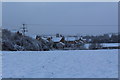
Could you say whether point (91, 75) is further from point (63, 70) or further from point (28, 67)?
point (28, 67)

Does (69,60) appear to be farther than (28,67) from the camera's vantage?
Yes

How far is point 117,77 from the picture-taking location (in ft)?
27.3

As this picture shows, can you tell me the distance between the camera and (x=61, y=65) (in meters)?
10.2

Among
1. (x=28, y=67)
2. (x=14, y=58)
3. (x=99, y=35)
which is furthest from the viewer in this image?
(x=99, y=35)

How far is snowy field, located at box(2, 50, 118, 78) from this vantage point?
8.93 meters

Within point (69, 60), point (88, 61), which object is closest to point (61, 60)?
point (69, 60)

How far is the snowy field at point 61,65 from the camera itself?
29.3 ft

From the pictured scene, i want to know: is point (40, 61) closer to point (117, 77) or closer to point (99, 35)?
point (117, 77)

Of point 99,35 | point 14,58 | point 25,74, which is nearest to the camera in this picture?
point 25,74

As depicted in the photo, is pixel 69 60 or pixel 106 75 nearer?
pixel 106 75

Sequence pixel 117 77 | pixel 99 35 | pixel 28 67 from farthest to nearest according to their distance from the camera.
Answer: pixel 99 35
pixel 28 67
pixel 117 77

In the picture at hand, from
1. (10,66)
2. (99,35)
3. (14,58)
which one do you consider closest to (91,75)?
(10,66)

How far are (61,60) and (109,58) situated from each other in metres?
2.25

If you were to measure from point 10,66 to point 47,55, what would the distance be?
7.63 feet
